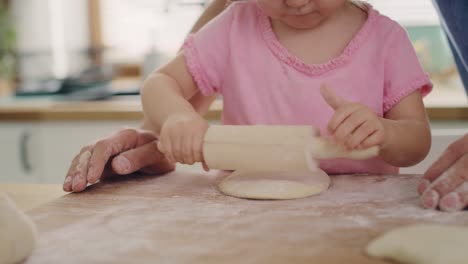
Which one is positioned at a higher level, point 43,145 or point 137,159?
point 137,159

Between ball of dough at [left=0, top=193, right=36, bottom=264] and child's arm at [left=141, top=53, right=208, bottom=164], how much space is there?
0.28 m

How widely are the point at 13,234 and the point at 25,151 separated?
158 centimetres

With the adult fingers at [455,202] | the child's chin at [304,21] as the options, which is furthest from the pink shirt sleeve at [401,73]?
the adult fingers at [455,202]

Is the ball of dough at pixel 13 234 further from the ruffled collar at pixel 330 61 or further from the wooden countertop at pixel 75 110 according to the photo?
the wooden countertop at pixel 75 110

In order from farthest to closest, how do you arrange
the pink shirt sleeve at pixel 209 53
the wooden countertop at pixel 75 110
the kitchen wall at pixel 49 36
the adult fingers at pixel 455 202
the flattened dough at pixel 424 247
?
the kitchen wall at pixel 49 36 → the wooden countertop at pixel 75 110 → the pink shirt sleeve at pixel 209 53 → the adult fingers at pixel 455 202 → the flattened dough at pixel 424 247

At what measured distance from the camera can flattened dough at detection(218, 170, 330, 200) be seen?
2.63 ft

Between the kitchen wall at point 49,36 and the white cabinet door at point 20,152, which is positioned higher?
the kitchen wall at point 49,36

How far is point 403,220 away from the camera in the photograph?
2.24 feet

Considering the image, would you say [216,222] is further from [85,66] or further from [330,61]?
[85,66]

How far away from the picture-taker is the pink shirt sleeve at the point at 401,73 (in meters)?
0.97

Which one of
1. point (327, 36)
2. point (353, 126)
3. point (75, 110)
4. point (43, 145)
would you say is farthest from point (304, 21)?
point (43, 145)

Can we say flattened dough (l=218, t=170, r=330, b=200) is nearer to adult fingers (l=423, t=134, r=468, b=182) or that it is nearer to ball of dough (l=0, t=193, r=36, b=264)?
adult fingers (l=423, t=134, r=468, b=182)

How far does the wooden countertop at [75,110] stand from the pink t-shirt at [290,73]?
72cm

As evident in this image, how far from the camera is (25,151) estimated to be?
6.84ft
